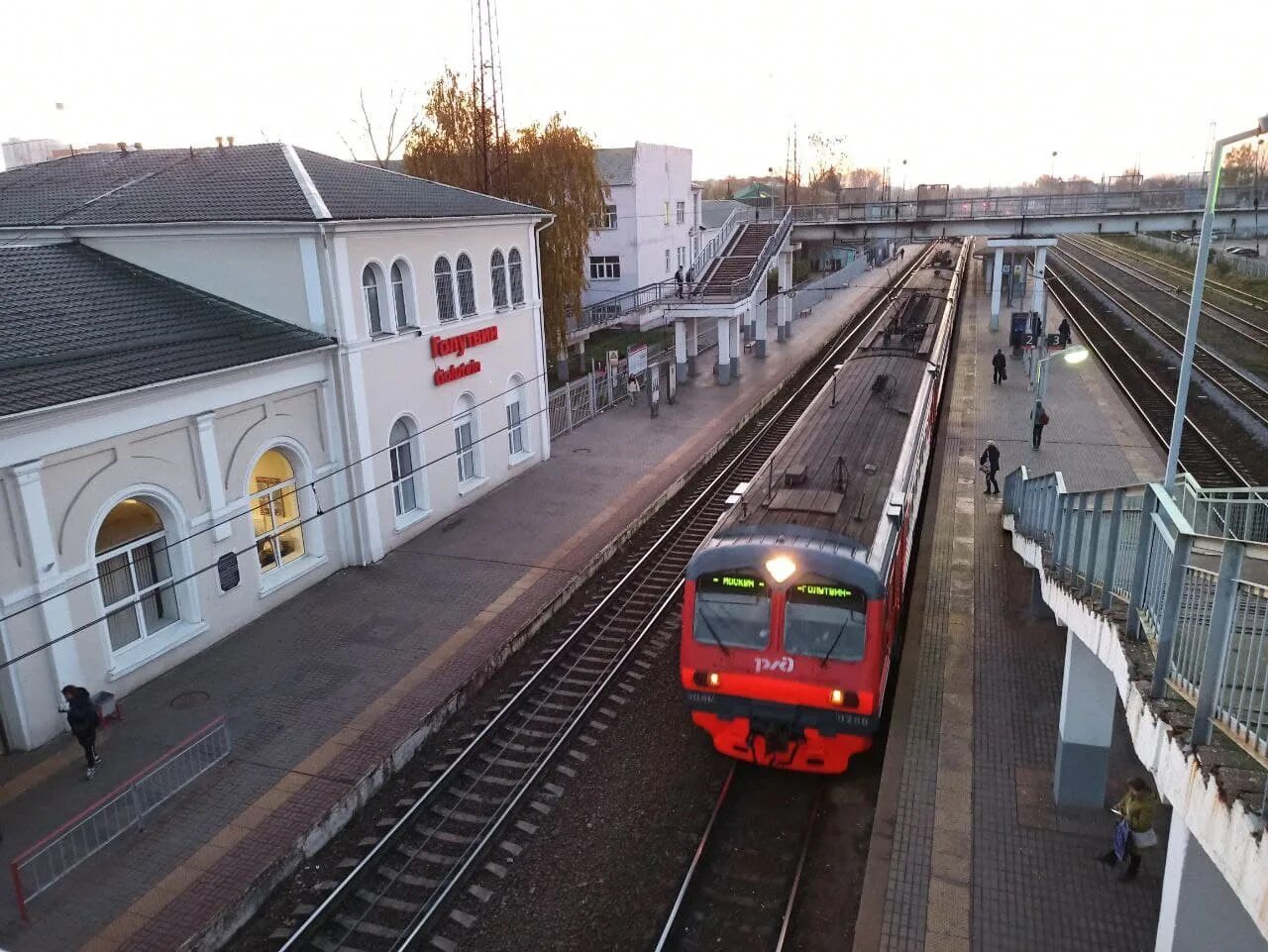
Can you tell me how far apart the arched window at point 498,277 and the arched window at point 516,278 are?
19.1 inches

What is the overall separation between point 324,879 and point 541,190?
26.1 meters

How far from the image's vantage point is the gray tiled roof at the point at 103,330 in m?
11.6

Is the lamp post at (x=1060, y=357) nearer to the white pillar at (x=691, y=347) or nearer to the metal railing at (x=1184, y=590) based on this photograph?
the metal railing at (x=1184, y=590)

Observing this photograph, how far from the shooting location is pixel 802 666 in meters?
8.94

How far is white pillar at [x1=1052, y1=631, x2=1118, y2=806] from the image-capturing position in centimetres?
880

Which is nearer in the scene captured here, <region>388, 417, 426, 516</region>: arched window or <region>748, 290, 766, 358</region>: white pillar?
<region>388, 417, 426, 516</region>: arched window

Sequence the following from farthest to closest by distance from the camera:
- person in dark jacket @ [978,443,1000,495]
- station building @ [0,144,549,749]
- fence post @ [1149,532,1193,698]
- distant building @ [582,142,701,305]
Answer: distant building @ [582,142,701,305] → person in dark jacket @ [978,443,1000,495] → station building @ [0,144,549,749] → fence post @ [1149,532,1193,698]

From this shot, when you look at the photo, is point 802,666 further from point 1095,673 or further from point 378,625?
point 378,625

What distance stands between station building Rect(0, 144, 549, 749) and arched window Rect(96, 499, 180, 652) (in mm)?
30

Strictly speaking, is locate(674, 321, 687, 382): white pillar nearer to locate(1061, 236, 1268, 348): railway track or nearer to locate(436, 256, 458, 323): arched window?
locate(436, 256, 458, 323): arched window

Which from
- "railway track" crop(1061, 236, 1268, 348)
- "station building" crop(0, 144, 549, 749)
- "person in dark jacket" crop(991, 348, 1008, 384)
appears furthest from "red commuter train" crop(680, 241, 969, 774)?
"railway track" crop(1061, 236, 1268, 348)

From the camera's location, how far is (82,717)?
10359mm

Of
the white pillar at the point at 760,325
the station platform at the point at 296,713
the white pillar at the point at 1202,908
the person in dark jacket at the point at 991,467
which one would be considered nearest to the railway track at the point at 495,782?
the station platform at the point at 296,713

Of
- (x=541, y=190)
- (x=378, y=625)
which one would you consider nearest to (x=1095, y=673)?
(x=378, y=625)
